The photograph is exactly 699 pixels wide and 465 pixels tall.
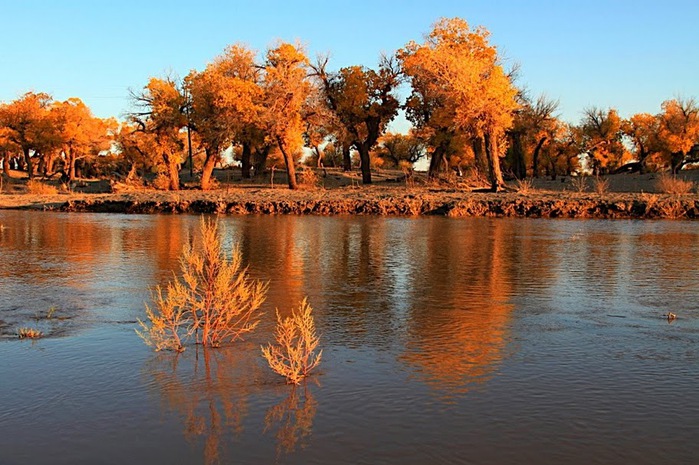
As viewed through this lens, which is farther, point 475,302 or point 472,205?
point 472,205

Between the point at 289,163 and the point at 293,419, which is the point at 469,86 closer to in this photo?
the point at 289,163

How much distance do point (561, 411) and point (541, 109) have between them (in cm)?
5343

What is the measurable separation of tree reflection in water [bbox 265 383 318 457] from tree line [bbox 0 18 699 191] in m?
29.6

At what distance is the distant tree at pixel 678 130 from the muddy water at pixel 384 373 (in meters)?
49.3

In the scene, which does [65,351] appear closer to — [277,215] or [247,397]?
[247,397]

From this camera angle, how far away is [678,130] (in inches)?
2287

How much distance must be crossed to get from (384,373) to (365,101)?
41.0 meters

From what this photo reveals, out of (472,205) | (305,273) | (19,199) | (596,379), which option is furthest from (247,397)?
(19,199)

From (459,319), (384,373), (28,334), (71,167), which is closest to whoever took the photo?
(384,373)

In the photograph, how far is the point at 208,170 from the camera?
44312 mm

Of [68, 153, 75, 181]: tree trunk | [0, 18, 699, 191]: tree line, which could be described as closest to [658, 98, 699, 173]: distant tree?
[0, 18, 699, 191]: tree line

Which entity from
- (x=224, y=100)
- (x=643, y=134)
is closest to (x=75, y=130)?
(x=224, y=100)

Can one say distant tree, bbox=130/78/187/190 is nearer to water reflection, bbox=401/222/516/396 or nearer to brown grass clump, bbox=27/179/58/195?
brown grass clump, bbox=27/179/58/195

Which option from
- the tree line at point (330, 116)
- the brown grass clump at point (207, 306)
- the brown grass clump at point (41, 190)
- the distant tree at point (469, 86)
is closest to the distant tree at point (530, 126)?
the tree line at point (330, 116)
